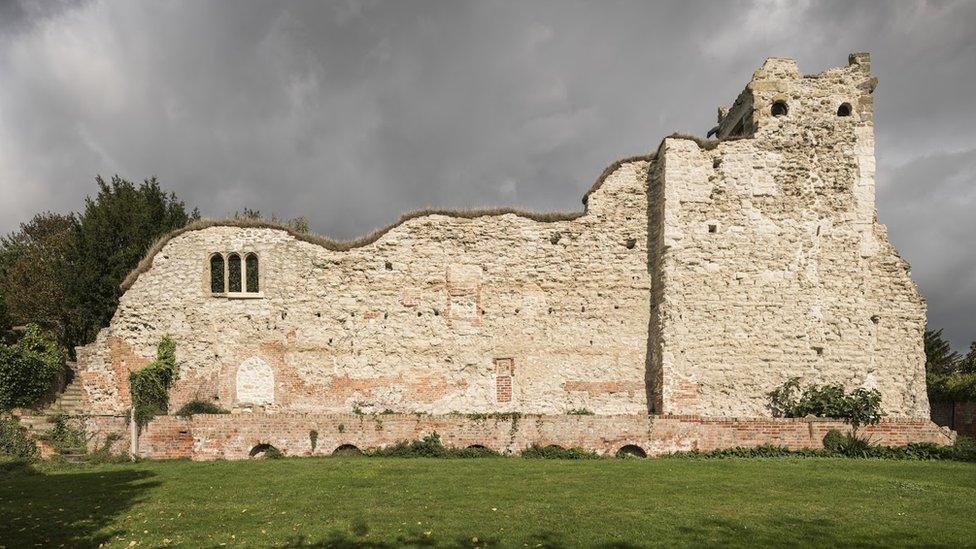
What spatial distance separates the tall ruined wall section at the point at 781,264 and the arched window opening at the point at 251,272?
526 inches

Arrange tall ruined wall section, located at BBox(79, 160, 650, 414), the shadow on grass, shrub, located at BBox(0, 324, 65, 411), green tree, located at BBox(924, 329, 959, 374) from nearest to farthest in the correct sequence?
the shadow on grass → shrub, located at BBox(0, 324, 65, 411) → tall ruined wall section, located at BBox(79, 160, 650, 414) → green tree, located at BBox(924, 329, 959, 374)

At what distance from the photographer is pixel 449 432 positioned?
15148 millimetres

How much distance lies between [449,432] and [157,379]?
10076 mm

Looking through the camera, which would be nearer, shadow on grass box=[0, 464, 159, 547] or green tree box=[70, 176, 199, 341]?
shadow on grass box=[0, 464, 159, 547]

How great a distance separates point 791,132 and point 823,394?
27.4 ft

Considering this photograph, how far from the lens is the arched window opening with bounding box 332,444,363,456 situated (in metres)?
15.1

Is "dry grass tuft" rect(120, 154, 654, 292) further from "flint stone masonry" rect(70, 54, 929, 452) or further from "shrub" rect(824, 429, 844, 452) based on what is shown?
"shrub" rect(824, 429, 844, 452)

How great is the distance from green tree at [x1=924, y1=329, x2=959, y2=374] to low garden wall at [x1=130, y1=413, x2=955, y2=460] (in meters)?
23.9

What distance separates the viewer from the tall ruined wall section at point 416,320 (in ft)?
63.5

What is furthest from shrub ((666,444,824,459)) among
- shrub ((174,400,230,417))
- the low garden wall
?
shrub ((174,400,230,417))

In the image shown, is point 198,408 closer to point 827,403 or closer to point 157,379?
point 157,379

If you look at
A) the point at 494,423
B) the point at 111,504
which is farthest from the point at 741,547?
the point at 111,504

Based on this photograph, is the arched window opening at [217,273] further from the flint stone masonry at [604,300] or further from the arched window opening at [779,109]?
the arched window opening at [779,109]

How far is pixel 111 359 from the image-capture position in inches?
754
